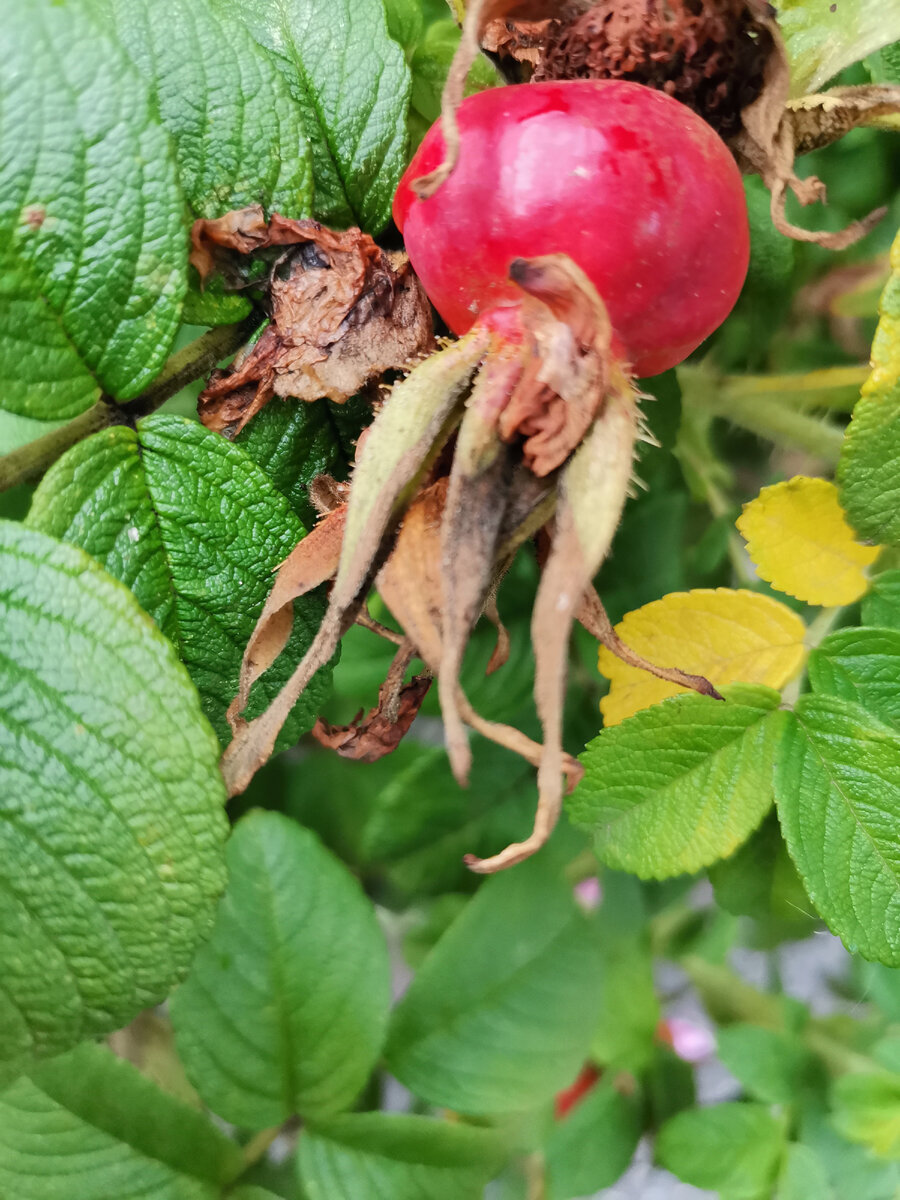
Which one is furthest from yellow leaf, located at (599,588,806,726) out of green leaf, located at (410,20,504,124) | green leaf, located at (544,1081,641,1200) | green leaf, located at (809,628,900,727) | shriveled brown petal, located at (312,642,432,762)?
green leaf, located at (544,1081,641,1200)

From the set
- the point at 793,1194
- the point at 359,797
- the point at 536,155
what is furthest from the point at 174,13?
the point at 793,1194

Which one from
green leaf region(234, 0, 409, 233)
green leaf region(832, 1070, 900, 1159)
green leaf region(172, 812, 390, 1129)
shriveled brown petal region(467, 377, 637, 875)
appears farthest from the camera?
green leaf region(832, 1070, 900, 1159)

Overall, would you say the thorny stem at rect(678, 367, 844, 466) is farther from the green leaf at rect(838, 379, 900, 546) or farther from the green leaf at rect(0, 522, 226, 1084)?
the green leaf at rect(0, 522, 226, 1084)

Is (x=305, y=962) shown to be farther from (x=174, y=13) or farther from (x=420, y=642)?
(x=174, y=13)

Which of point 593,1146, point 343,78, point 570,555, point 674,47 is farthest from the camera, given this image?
point 593,1146

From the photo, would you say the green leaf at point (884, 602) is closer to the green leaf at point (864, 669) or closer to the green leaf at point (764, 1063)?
the green leaf at point (864, 669)

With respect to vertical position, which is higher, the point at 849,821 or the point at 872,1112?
the point at 849,821

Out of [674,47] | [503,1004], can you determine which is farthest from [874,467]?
[503,1004]

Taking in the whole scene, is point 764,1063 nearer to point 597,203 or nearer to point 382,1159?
point 382,1159
